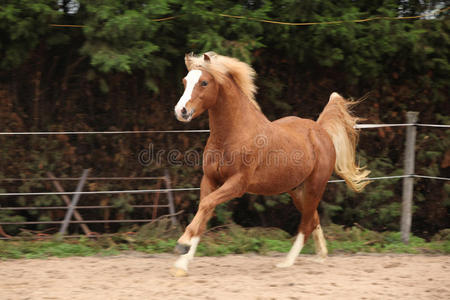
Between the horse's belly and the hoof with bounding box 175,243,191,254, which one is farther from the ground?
the horse's belly

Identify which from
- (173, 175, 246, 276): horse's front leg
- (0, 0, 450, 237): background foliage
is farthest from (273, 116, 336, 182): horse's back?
(0, 0, 450, 237): background foliage

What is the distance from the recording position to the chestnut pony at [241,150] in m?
3.97

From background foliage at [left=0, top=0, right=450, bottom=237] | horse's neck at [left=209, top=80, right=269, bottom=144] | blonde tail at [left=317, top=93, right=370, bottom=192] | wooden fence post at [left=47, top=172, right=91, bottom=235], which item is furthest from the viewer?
wooden fence post at [left=47, top=172, right=91, bottom=235]

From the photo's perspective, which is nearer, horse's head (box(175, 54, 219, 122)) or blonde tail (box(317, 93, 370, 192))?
horse's head (box(175, 54, 219, 122))

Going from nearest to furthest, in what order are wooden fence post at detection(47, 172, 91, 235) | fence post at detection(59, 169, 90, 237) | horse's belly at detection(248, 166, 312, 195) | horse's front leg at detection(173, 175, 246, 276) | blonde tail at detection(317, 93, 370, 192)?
horse's front leg at detection(173, 175, 246, 276) → horse's belly at detection(248, 166, 312, 195) → blonde tail at detection(317, 93, 370, 192) → fence post at detection(59, 169, 90, 237) → wooden fence post at detection(47, 172, 91, 235)

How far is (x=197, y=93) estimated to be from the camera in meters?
3.91

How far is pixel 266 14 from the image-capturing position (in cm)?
632

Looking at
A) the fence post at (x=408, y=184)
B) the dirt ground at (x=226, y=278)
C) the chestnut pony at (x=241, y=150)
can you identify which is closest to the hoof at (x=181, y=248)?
the chestnut pony at (x=241, y=150)

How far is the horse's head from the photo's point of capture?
380 centimetres

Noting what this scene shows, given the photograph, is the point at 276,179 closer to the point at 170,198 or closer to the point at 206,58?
the point at 206,58

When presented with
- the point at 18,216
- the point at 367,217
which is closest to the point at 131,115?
the point at 18,216

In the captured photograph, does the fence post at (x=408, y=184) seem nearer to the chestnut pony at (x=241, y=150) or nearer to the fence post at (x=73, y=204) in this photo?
the chestnut pony at (x=241, y=150)

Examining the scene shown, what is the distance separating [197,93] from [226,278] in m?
1.58

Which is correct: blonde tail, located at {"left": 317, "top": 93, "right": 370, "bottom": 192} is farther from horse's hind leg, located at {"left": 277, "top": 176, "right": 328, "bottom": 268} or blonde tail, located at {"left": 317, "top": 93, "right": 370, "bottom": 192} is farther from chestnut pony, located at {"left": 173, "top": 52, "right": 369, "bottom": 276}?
horse's hind leg, located at {"left": 277, "top": 176, "right": 328, "bottom": 268}
